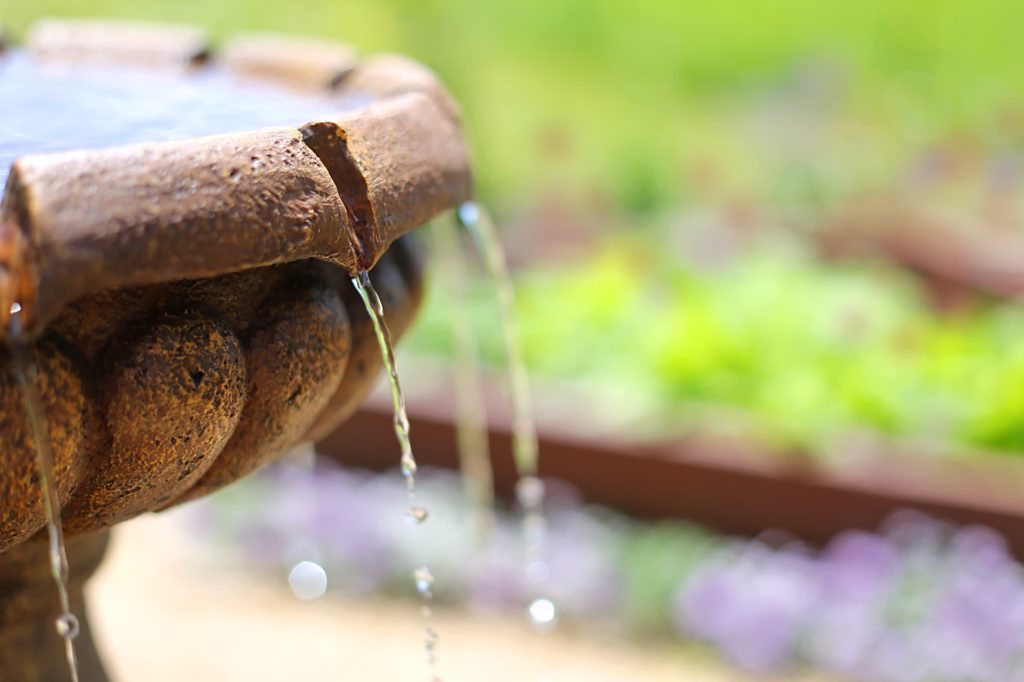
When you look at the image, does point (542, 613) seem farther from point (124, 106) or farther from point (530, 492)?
point (124, 106)

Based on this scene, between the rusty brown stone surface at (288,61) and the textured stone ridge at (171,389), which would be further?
the rusty brown stone surface at (288,61)

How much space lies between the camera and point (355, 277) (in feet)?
3.71

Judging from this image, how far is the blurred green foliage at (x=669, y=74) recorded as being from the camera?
513 centimetres

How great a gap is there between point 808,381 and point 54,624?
2.22m

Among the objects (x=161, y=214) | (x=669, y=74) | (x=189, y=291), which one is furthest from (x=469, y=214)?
(x=669, y=74)

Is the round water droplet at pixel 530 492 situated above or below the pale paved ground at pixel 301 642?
above

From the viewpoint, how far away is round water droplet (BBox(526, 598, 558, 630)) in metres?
2.64

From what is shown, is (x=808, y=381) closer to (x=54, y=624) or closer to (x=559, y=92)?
(x=54, y=624)

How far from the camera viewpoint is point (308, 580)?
3.00 meters

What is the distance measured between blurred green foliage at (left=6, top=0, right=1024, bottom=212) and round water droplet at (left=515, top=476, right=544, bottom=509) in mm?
2126

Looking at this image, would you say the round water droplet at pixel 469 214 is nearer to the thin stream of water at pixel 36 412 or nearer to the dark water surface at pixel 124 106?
the dark water surface at pixel 124 106

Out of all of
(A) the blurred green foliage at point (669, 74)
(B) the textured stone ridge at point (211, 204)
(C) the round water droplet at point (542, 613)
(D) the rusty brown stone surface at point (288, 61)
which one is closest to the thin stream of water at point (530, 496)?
(C) the round water droplet at point (542, 613)

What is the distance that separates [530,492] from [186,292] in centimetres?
185

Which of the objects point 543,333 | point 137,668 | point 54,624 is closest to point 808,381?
point 543,333
